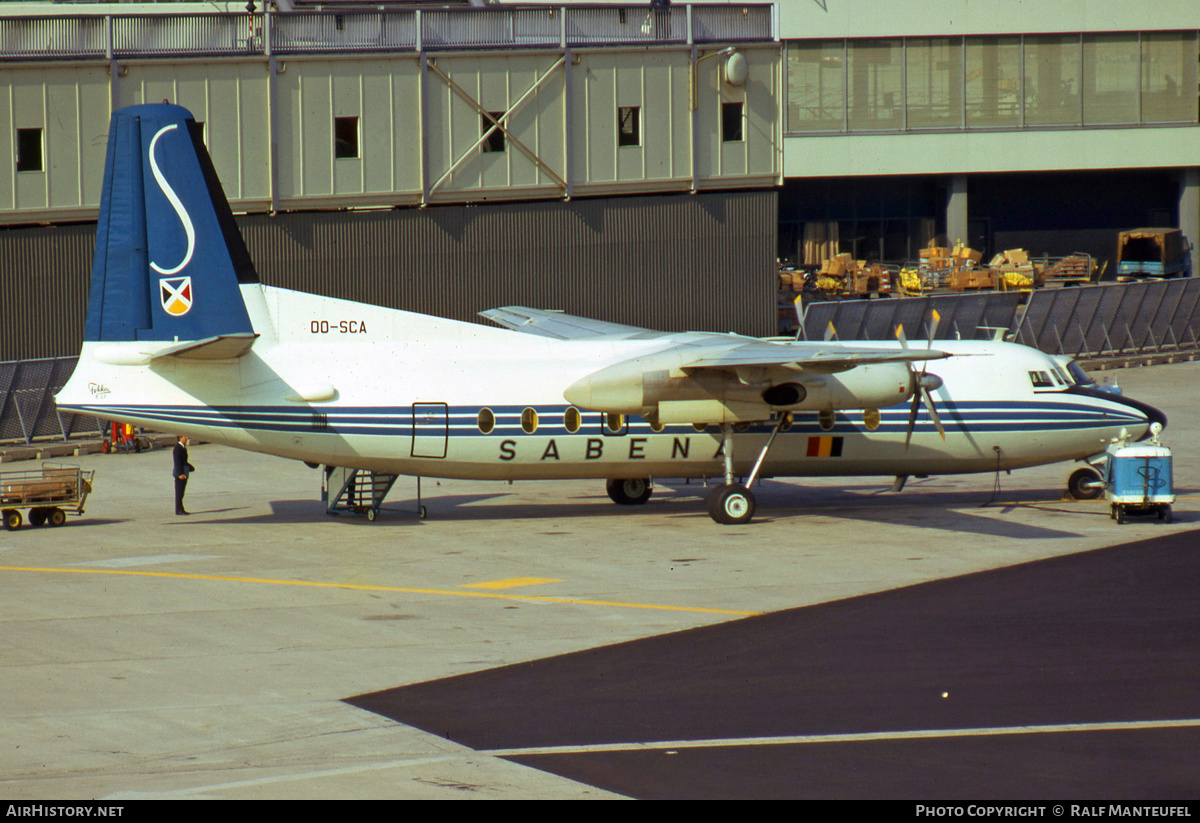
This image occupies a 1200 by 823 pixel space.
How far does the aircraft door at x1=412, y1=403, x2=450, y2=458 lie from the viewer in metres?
26.6

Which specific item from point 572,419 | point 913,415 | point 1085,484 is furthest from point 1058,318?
point 572,419

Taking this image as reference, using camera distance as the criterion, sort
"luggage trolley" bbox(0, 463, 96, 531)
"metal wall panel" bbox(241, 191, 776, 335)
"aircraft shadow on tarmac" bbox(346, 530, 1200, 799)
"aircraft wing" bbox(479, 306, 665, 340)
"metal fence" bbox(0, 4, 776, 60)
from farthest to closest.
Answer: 1. "metal wall panel" bbox(241, 191, 776, 335)
2. "metal fence" bbox(0, 4, 776, 60)
3. "aircraft wing" bbox(479, 306, 665, 340)
4. "luggage trolley" bbox(0, 463, 96, 531)
5. "aircraft shadow on tarmac" bbox(346, 530, 1200, 799)

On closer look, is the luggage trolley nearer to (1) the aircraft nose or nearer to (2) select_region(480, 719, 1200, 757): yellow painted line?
(2) select_region(480, 719, 1200, 757): yellow painted line

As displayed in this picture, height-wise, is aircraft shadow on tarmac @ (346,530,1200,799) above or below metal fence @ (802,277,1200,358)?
below

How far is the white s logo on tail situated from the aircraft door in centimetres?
517

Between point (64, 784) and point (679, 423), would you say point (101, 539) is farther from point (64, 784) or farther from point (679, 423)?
point (64, 784)

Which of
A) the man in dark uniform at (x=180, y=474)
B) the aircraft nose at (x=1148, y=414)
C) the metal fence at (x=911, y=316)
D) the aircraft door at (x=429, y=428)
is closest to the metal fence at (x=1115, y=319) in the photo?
the metal fence at (x=911, y=316)

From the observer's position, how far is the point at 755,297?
49.2m

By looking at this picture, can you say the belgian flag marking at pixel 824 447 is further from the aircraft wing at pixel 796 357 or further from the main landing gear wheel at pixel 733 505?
the aircraft wing at pixel 796 357

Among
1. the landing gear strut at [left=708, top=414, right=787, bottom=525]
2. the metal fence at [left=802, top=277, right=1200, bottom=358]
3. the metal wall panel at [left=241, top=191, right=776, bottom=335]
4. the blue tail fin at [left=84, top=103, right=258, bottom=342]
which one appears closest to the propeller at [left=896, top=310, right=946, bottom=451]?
the landing gear strut at [left=708, top=414, right=787, bottom=525]

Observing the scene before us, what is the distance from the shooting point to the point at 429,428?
2664 centimetres

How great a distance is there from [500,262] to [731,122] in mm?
9475

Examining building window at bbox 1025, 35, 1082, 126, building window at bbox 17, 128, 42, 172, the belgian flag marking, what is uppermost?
building window at bbox 1025, 35, 1082, 126

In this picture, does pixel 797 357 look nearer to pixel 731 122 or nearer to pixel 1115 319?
pixel 731 122
